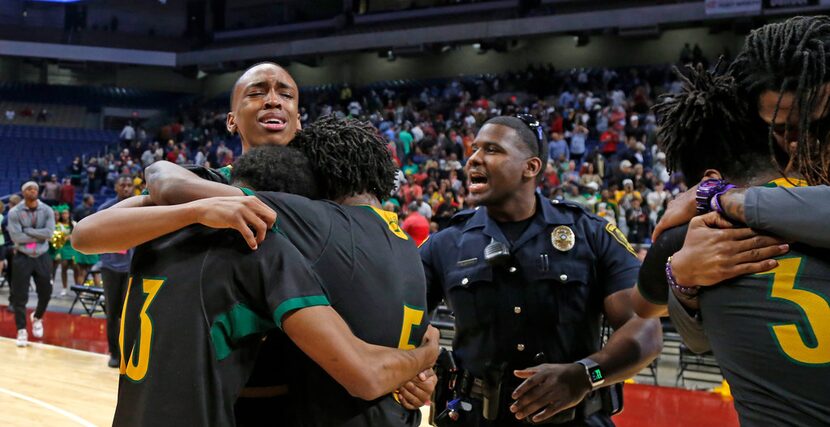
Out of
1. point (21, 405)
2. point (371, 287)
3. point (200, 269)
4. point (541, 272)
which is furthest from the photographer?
A: point (21, 405)

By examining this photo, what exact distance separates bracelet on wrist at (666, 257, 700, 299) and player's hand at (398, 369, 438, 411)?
77cm

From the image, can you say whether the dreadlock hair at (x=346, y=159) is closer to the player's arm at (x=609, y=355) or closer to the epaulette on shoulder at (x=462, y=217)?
the player's arm at (x=609, y=355)

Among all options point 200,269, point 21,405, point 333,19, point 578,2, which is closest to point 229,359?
point 200,269

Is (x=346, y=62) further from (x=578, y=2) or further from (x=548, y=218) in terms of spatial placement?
(x=548, y=218)

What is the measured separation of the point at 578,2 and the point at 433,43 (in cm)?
457

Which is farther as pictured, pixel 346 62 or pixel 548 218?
pixel 346 62

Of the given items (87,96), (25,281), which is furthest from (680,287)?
(87,96)

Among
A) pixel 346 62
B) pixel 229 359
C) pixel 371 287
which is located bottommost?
pixel 229 359

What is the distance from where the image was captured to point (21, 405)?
6.29 m

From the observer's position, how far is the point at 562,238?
2.95m

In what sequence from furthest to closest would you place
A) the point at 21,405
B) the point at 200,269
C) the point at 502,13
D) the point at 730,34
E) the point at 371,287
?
the point at 502,13 < the point at 730,34 < the point at 21,405 < the point at 371,287 < the point at 200,269

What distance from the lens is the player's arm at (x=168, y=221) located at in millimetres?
1809

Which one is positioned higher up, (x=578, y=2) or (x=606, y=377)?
(x=578, y=2)

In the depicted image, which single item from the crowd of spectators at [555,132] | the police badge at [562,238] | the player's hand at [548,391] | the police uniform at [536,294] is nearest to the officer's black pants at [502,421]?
the police uniform at [536,294]
